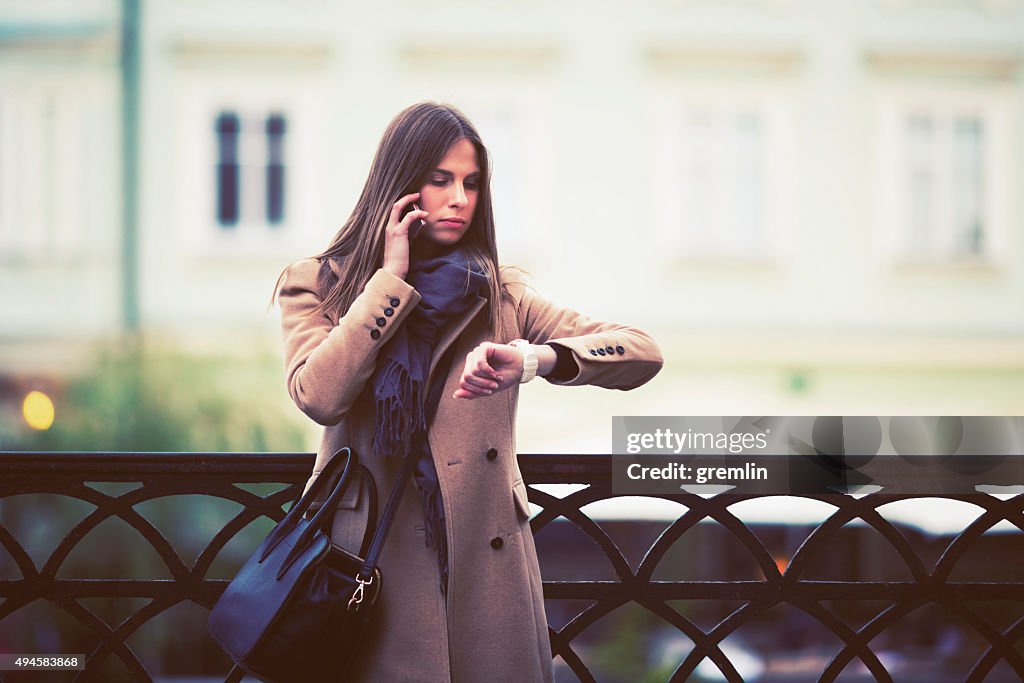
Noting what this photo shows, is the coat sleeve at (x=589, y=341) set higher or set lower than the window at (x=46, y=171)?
lower

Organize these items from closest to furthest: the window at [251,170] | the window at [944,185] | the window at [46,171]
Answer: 1. the window at [46,171]
2. the window at [251,170]
3. the window at [944,185]

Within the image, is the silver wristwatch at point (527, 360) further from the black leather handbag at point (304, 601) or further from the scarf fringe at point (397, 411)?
the black leather handbag at point (304, 601)

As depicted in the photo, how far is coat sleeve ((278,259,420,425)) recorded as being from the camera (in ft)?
6.23

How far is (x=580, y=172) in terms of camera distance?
11.2 metres

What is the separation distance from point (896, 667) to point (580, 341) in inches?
257

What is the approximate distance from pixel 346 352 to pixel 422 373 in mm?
155

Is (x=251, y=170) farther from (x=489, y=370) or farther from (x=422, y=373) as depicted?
(x=489, y=370)

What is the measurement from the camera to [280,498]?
2482mm

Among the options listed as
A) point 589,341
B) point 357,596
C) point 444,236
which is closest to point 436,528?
point 357,596

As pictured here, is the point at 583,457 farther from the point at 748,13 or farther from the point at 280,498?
the point at 748,13

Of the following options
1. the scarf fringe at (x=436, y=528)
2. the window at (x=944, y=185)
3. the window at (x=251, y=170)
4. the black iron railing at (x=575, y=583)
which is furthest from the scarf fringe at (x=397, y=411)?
the window at (x=944, y=185)

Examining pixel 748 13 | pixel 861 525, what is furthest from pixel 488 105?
pixel 861 525

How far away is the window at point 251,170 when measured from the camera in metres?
11.4

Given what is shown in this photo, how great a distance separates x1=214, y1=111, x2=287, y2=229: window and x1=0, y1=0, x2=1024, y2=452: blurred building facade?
24mm
